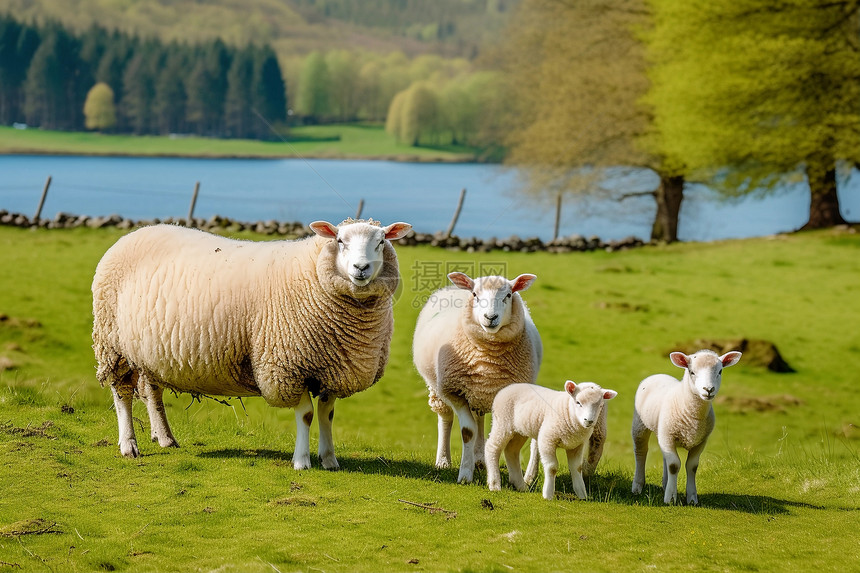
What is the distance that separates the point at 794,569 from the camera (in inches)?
206

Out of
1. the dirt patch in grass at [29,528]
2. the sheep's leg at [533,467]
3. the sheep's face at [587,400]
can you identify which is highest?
the sheep's face at [587,400]

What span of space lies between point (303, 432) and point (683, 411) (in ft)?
9.78

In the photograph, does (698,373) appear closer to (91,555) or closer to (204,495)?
(204,495)

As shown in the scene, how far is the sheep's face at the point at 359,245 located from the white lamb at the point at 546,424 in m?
1.38

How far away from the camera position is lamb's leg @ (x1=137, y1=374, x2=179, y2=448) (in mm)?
7707

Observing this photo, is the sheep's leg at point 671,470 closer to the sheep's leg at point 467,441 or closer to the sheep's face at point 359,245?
the sheep's leg at point 467,441

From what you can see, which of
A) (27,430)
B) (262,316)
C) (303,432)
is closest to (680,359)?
(303,432)

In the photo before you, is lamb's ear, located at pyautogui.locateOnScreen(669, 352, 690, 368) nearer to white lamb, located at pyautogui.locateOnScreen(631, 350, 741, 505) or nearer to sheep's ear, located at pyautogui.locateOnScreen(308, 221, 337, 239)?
white lamb, located at pyautogui.locateOnScreen(631, 350, 741, 505)

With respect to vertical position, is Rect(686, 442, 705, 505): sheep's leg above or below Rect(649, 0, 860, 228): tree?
below

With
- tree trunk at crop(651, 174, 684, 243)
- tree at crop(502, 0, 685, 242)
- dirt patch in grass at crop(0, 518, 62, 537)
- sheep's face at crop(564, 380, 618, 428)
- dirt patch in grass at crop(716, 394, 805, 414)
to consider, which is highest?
tree at crop(502, 0, 685, 242)

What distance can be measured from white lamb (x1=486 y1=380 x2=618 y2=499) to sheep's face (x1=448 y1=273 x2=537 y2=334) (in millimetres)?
534

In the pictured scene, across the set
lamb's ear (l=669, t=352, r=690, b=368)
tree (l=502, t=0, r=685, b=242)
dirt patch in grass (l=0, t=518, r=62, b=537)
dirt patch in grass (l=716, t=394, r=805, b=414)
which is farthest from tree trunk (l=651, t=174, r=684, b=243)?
dirt patch in grass (l=0, t=518, r=62, b=537)

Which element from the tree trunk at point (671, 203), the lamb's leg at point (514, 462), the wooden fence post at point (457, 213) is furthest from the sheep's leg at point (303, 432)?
the tree trunk at point (671, 203)

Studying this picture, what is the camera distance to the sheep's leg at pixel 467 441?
22.3 ft
